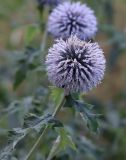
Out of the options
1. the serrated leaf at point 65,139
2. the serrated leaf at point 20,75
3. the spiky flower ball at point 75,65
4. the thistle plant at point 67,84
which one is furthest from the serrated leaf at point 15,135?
the serrated leaf at point 20,75

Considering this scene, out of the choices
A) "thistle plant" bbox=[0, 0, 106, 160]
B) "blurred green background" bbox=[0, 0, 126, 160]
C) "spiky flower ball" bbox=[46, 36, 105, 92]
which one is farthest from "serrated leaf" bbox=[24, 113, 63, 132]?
"blurred green background" bbox=[0, 0, 126, 160]

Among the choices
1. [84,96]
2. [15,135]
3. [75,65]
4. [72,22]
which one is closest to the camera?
[15,135]

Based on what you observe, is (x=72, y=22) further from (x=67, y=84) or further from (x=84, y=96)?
(x=84, y=96)

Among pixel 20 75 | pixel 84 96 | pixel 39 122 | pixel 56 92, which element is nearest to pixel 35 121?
pixel 39 122

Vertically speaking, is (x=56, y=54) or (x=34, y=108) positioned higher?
(x=56, y=54)

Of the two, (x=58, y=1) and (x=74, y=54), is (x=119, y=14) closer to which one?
(x=58, y=1)

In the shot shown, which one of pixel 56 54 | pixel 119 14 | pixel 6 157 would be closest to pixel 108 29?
pixel 56 54

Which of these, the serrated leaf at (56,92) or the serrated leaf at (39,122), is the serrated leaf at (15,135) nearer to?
the serrated leaf at (39,122)
